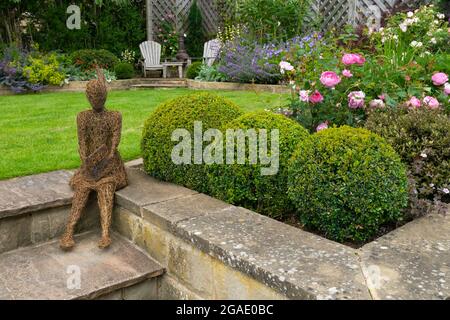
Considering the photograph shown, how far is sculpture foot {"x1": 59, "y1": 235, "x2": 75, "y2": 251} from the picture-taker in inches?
105

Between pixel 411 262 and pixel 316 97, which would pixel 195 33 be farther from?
pixel 411 262

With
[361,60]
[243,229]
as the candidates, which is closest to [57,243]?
[243,229]

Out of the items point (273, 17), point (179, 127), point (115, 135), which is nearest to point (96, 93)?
point (115, 135)

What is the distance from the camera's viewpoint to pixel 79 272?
245cm

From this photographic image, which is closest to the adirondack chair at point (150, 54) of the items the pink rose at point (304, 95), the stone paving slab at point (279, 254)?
the pink rose at point (304, 95)

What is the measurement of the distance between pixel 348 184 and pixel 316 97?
110 centimetres

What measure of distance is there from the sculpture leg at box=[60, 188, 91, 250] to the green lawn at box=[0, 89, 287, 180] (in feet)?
2.41

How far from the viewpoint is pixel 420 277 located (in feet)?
5.83

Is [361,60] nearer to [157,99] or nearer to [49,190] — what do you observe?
[49,190]

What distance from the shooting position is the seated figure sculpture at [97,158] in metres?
2.71

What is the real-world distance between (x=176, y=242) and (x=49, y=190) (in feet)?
3.18

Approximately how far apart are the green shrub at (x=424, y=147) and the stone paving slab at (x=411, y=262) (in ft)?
0.95

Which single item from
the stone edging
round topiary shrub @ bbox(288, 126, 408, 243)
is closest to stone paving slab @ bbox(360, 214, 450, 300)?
the stone edging

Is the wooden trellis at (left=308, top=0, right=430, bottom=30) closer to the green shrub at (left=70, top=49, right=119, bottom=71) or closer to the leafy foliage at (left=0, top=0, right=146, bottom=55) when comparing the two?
the green shrub at (left=70, top=49, right=119, bottom=71)
